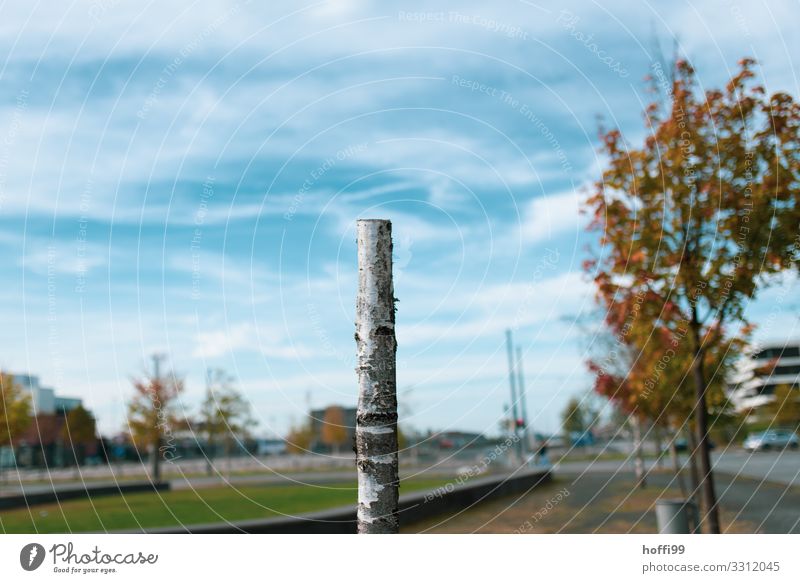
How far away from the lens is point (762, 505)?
1888cm

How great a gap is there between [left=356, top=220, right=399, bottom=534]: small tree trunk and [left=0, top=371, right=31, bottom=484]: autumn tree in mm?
31098

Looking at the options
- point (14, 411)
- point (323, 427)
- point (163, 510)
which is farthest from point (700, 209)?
point (323, 427)

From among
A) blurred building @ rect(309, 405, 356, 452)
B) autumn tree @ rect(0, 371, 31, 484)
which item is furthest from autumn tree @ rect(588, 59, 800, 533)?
blurred building @ rect(309, 405, 356, 452)

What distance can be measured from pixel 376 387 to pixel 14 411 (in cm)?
3825

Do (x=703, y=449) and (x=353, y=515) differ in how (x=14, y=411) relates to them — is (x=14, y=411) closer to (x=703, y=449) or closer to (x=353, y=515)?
(x=353, y=515)

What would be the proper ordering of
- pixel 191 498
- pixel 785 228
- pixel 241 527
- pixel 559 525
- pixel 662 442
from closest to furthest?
pixel 785 228 < pixel 241 527 < pixel 559 525 < pixel 191 498 < pixel 662 442

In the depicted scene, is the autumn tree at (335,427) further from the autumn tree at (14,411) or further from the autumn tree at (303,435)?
the autumn tree at (14,411)

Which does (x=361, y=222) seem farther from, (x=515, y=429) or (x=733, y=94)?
(x=515, y=429)

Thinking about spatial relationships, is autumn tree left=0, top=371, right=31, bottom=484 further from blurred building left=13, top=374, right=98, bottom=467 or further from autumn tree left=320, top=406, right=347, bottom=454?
autumn tree left=320, top=406, right=347, bottom=454

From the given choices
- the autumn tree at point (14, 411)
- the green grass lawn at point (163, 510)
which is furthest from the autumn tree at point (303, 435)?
the green grass lawn at point (163, 510)
